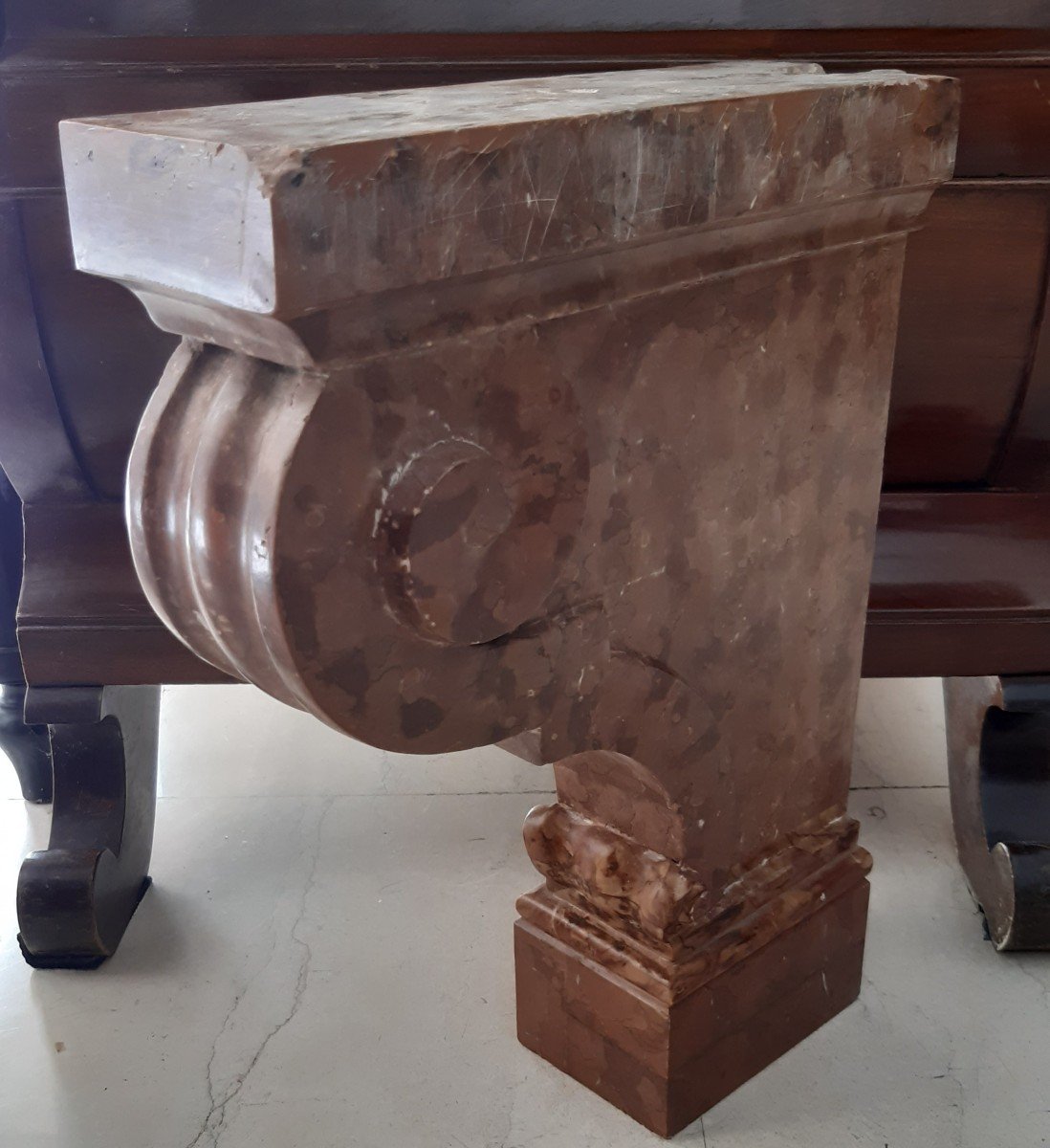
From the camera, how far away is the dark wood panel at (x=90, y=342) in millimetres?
1556

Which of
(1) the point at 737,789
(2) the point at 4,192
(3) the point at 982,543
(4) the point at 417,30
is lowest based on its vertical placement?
(1) the point at 737,789

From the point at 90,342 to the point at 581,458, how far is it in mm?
767

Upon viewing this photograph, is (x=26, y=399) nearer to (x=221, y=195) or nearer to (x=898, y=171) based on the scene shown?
(x=221, y=195)

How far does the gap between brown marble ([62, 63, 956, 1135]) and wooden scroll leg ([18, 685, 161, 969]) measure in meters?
0.60

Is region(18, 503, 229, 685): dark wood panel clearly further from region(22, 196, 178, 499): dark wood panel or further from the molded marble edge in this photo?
the molded marble edge

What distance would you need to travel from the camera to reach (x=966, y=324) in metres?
1.62

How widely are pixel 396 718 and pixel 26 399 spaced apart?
0.82 meters

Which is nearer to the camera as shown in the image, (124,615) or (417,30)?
(417,30)

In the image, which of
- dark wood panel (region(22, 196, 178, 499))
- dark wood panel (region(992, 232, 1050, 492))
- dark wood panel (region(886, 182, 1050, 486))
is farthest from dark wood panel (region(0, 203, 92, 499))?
dark wood panel (region(992, 232, 1050, 492))

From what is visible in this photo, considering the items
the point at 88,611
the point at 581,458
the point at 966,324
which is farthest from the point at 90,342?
the point at 966,324

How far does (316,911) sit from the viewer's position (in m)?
1.84

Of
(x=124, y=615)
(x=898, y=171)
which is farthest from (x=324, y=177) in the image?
(x=124, y=615)

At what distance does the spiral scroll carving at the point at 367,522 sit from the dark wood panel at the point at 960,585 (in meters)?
0.73

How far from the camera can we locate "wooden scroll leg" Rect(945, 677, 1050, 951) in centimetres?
171
